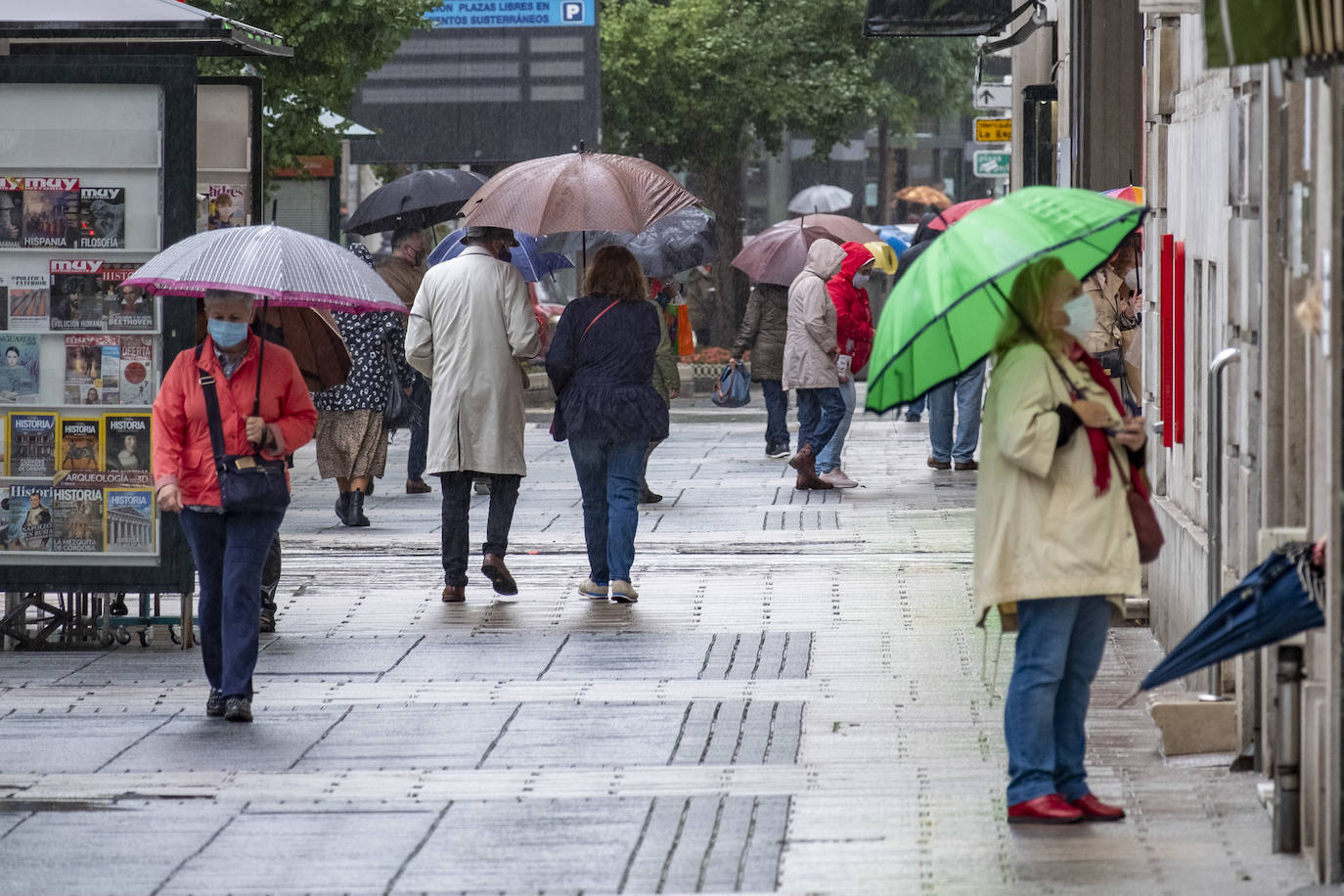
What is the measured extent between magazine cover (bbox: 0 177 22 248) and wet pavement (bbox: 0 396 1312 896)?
179 centimetres

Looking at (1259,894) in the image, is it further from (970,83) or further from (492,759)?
(970,83)

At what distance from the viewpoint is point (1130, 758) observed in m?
7.15

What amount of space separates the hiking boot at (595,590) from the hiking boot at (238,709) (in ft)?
10.2

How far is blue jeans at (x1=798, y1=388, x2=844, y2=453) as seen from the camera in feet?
52.1

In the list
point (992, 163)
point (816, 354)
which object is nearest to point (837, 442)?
point (816, 354)

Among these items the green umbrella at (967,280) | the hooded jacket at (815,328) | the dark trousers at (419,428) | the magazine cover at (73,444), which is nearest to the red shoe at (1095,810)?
the green umbrella at (967,280)

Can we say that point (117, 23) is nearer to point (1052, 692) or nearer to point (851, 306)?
point (1052, 692)

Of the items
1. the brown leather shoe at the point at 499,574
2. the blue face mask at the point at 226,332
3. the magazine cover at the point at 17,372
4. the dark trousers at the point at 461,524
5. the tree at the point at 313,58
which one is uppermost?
the tree at the point at 313,58

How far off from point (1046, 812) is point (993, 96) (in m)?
20.1

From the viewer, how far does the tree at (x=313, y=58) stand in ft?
59.2

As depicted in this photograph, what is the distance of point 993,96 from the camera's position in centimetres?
2541

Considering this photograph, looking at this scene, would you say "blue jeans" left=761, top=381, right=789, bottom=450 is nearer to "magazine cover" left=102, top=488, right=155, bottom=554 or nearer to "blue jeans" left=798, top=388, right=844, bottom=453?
"blue jeans" left=798, top=388, right=844, bottom=453

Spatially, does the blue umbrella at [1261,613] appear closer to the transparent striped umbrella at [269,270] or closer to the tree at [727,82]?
the transparent striped umbrella at [269,270]

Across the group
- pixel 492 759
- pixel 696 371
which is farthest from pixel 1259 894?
pixel 696 371
